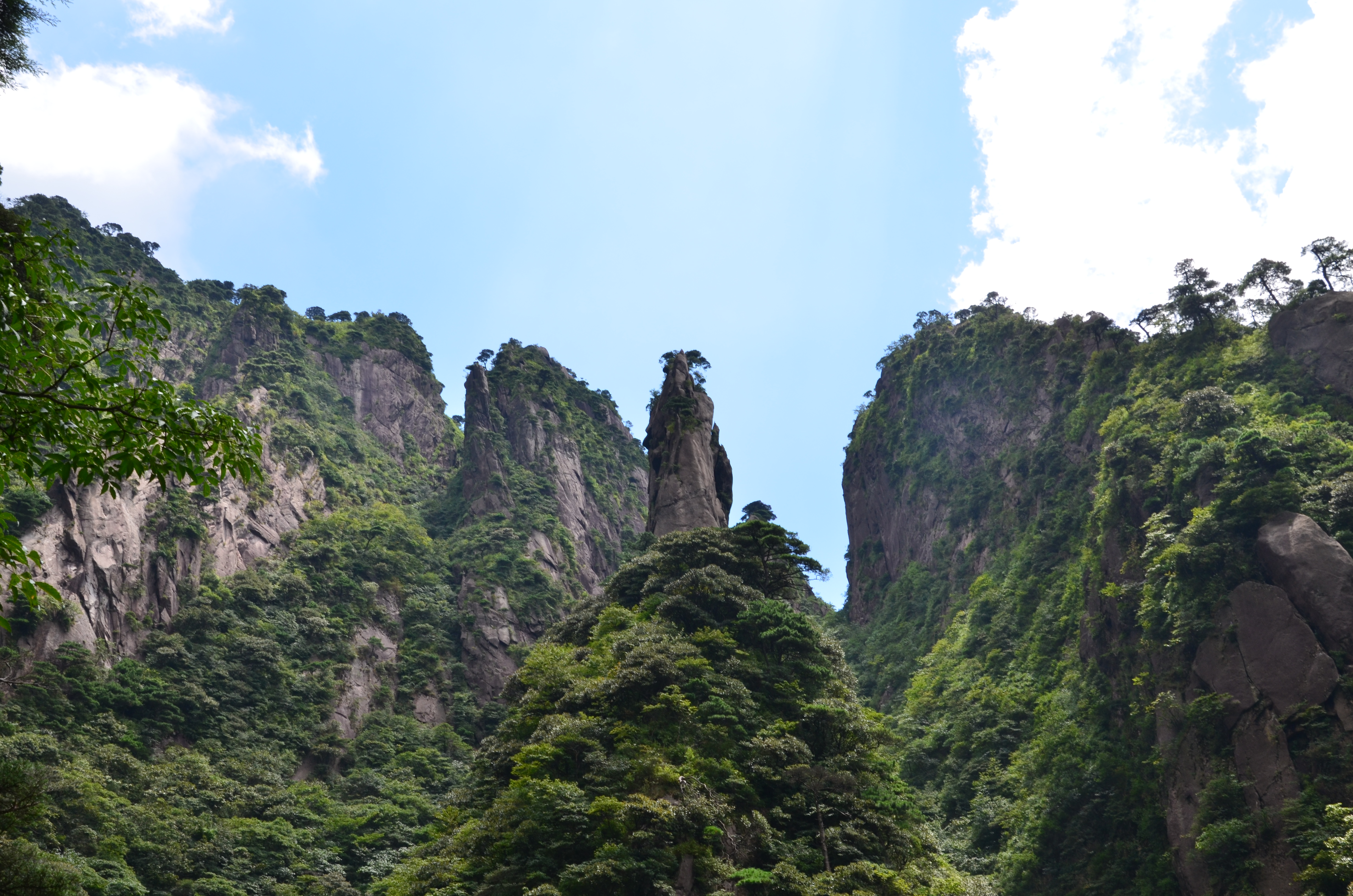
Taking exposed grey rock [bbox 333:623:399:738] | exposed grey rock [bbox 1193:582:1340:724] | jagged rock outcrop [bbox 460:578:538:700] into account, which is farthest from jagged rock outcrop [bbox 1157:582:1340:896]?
exposed grey rock [bbox 333:623:399:738]

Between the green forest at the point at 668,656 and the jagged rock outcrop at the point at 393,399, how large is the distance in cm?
1085

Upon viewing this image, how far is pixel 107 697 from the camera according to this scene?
3766 cm

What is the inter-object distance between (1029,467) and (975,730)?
2431 centimetres

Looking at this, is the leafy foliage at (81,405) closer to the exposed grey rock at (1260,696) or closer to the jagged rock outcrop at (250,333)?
the exposed grey rock at (1260,696)

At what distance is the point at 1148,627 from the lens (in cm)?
3556

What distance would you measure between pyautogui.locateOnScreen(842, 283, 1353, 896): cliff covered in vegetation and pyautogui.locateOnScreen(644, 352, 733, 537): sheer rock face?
692 inches

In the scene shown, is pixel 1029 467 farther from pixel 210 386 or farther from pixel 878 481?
pixel 210 386

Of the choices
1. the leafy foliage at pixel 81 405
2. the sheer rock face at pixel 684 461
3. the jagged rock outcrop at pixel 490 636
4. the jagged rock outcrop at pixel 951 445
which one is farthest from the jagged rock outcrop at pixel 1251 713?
the jagged rock outcrop at pixel 490 636

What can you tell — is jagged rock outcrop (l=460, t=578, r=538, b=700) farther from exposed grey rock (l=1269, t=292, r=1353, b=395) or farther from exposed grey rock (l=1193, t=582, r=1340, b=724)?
exposed grey rock (l=1269, t=292, r=1353, b=395)

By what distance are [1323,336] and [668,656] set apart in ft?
125

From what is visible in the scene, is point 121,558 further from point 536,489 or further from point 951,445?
point 951,445

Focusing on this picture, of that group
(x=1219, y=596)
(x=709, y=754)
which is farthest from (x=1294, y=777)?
(x=709, y=754)

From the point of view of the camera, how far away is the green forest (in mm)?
22484

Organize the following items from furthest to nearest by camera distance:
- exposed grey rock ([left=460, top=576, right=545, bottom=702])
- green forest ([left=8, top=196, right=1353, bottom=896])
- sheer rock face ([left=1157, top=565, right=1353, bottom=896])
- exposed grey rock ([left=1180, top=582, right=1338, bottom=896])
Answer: exposed grey rock ([left=460, top=576, right=545, bottom=702])
sheer rock face ([left=1157, top=565, right=1353, bottom=896])
exposed grey rock ([left=1180, top=582, right=1338, bottom=896])
green forest ([left=8, top=196, right=1353, bottom=896])
